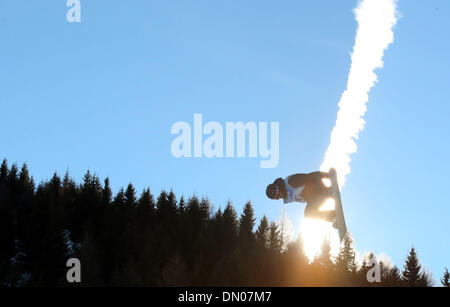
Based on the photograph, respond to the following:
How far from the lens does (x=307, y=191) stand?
19938 mm

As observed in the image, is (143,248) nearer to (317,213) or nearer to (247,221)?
(247,221)

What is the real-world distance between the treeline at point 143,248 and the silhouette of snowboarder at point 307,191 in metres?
23.7

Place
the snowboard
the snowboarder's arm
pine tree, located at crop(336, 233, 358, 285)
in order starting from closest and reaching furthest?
the snowboard < the snowboarder's arm < pine tree, located at crop(336, 233, 358, 285)

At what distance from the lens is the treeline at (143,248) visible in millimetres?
53500

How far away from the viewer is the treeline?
2106 inches

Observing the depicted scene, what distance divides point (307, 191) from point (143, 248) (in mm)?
47142

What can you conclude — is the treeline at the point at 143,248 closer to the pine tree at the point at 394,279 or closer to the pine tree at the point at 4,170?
the pine tree at the point at 394,279

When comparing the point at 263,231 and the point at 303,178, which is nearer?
the point at 303,178

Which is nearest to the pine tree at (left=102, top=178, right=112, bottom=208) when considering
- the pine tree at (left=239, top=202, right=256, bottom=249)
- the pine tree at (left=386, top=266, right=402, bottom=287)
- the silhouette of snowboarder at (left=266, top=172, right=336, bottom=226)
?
the pine tree at (left=239, top=202, right=256, bottom=249)

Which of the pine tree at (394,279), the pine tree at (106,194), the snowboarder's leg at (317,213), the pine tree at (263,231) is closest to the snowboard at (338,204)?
the snowboarder's leg at (317,213)

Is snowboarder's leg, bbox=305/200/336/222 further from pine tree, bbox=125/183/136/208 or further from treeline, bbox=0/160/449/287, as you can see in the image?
pine tree, bbox=125/183/136/208

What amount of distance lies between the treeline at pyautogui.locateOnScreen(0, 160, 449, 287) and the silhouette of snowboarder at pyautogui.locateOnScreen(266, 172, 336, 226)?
2369 cm

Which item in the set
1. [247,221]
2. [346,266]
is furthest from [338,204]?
[247,221]

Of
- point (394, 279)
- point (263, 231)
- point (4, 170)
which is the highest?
point (4, 170)
